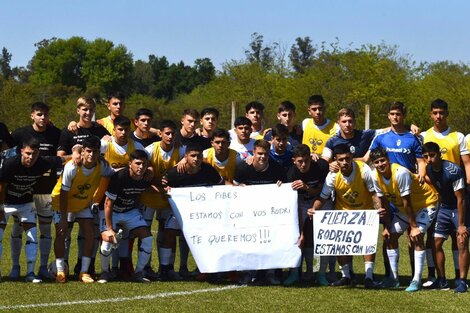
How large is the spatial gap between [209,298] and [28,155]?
9.51 feet

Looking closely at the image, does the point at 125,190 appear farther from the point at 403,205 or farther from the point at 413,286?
the point at 413,286

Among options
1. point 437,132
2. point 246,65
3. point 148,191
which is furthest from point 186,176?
point 246,65

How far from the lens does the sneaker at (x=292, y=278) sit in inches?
430

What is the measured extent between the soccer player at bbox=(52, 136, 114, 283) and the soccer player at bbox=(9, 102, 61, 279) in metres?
0.34

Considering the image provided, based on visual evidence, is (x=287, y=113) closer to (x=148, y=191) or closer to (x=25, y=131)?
(x=148, y=191)

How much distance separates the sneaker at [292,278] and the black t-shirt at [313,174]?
1.06m

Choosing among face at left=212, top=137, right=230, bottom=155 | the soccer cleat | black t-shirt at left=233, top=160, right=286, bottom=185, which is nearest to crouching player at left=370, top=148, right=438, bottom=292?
black t-shirt at left=233, top=160, right=286, bottom=185

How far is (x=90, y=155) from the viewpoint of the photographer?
413 inches

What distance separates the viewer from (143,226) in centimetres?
1095

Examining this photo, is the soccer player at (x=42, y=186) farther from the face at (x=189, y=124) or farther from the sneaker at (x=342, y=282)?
the sneaker at (x=342, y=282)

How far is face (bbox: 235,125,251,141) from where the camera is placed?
11023 mm

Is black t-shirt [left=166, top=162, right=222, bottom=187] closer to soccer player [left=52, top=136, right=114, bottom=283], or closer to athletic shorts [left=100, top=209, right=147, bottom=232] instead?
athletic shorts [left=100, top=209, right=147, bottom=232]

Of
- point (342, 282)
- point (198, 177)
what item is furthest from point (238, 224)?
point (342, 282)

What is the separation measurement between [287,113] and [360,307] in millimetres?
3243
